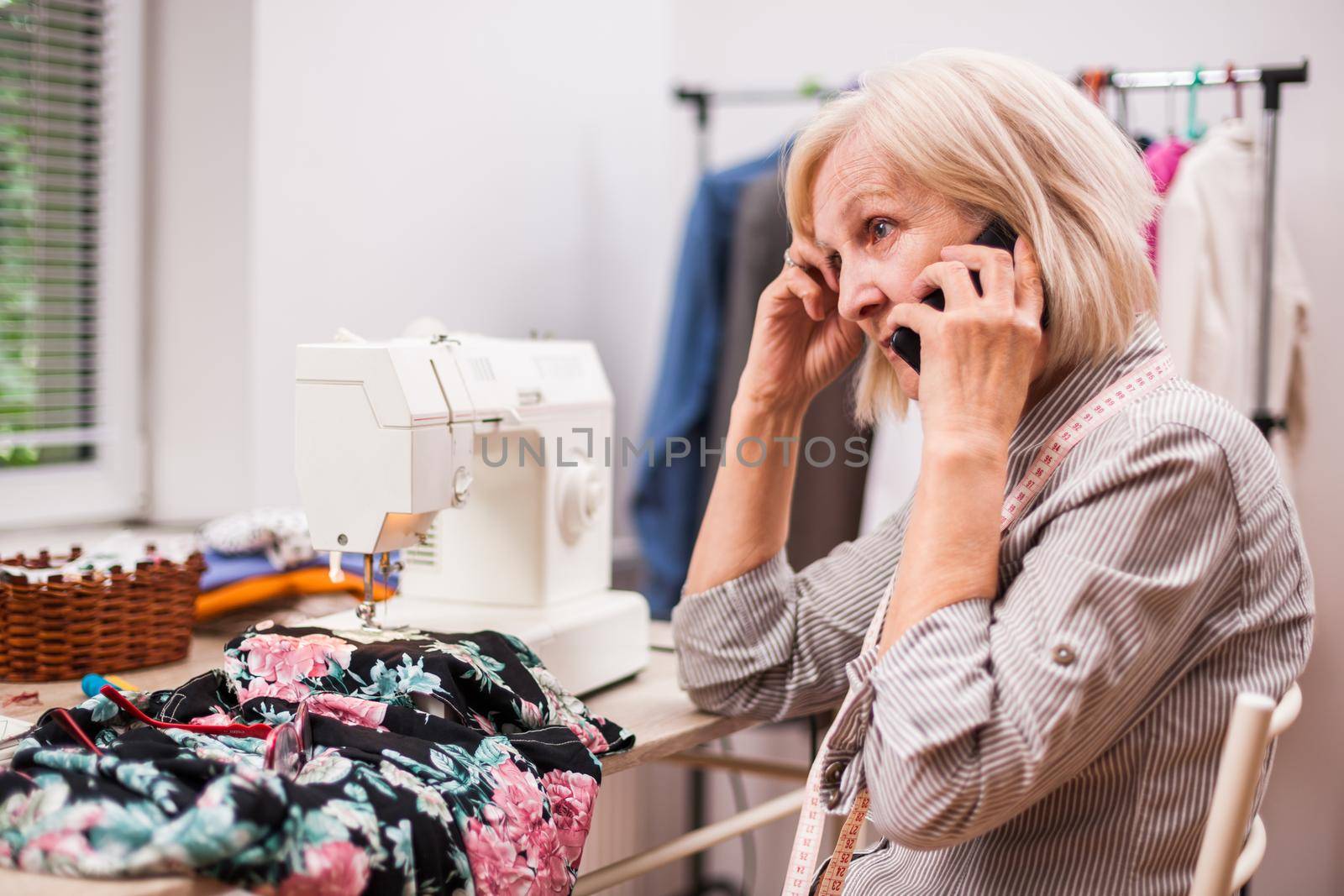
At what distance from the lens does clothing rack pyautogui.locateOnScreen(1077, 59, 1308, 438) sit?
6.59 feet

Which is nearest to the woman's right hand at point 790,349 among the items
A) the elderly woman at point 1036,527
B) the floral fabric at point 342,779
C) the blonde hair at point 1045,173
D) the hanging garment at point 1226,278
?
the elderly woman at point 1036,527

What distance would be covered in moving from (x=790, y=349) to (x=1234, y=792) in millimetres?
697

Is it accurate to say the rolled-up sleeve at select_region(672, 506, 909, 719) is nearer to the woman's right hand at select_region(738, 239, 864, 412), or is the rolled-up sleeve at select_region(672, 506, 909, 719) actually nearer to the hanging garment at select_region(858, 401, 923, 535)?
the woman's right hand at select_region(738, 239, 864, 412)

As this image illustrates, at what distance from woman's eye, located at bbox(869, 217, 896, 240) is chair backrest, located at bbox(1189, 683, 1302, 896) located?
1.67ft

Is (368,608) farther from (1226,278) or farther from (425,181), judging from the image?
(1226,278)

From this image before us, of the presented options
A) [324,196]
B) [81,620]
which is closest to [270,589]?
[81,620]

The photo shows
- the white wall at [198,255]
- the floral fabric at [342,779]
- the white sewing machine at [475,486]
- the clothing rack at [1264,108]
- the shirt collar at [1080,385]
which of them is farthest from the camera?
the white wall at [198,255]

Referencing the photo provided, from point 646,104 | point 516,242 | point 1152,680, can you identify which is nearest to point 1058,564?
point 1152,680

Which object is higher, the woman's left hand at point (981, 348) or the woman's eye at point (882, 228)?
the woman's eye at point (882, 228)

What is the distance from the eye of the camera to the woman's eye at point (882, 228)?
1116 mm

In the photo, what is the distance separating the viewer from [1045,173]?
1.07 m

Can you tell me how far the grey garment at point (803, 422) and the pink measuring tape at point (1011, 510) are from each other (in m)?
1.08

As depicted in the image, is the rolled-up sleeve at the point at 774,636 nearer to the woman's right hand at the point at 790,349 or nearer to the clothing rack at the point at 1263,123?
the woman's right hand at the point at 790,349

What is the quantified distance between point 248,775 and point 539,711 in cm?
37
